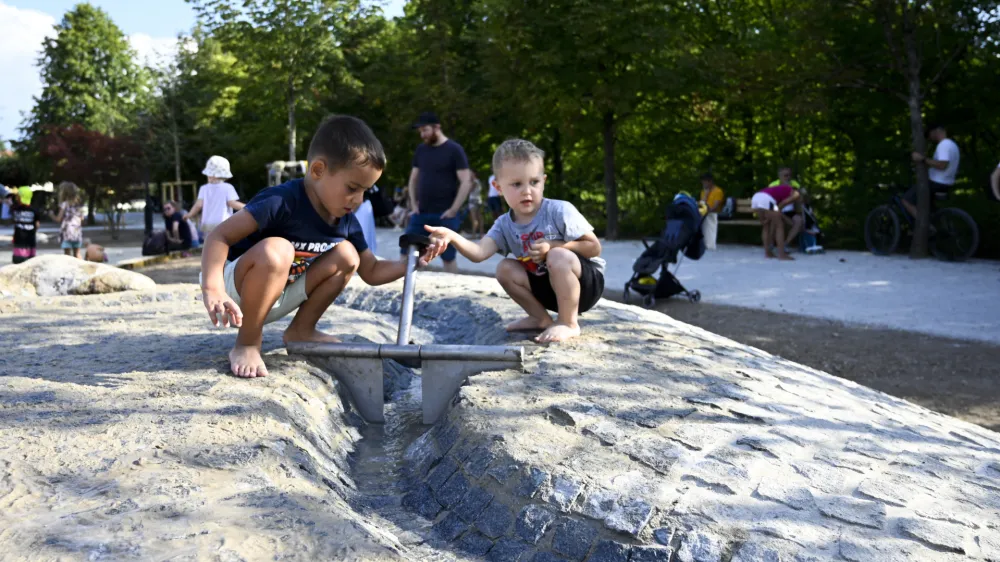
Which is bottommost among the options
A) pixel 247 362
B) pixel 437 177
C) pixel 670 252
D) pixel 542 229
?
pixel 247 362

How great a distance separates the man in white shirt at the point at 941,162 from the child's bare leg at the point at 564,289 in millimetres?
8999

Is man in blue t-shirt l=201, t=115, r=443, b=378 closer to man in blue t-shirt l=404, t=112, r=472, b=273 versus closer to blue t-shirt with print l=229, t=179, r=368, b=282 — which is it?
blue t-shirt with print l=229, t=179, r=368, b=282

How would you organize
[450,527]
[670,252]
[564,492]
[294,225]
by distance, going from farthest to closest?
[670,252] < [294,225] < [450,527] < [564,492]

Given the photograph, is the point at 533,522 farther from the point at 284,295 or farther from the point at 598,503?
the point at 284,295

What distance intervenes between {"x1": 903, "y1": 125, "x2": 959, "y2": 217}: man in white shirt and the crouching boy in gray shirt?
8690 mm

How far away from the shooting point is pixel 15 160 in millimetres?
46625

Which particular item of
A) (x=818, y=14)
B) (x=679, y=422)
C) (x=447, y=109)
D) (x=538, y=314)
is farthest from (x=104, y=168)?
(x=679, y=422)

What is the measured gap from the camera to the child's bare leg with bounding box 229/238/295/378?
383 centimetres

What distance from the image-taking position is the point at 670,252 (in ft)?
30.4

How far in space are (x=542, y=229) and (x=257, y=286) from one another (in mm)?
1557

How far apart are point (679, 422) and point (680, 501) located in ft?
2.27

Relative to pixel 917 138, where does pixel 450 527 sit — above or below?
below

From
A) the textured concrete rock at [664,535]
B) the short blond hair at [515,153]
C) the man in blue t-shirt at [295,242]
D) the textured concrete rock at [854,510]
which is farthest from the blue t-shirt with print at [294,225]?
the textured concrete rock at [854,510]

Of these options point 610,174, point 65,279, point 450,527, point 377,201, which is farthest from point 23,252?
point 450,527
